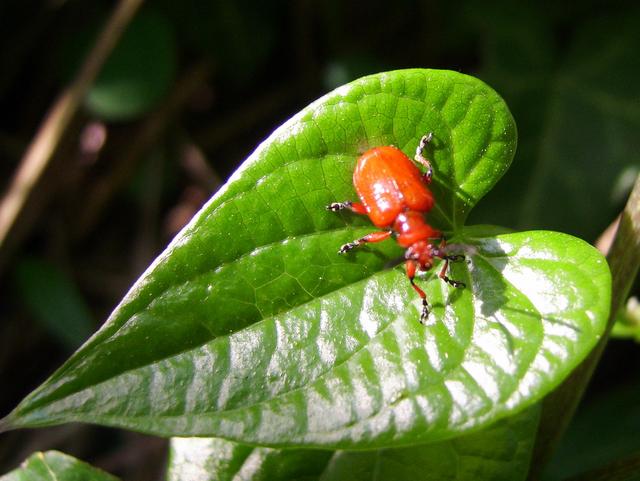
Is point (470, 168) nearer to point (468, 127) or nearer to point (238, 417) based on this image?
point (468, 127)

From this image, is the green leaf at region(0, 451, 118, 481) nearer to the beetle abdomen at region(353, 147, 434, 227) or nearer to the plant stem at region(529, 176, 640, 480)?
the beetle abdomen at region(353, 147, 434, 227)

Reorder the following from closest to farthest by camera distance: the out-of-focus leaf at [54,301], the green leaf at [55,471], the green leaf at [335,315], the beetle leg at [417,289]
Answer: the green leaf at [335,315]
the beetle leg at [417,289]
the green leaf at [55,471]
the out-of-focus leaf at [54,301]

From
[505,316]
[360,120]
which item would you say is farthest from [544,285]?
[360,120]

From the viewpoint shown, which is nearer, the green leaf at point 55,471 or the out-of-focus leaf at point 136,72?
the green leaf at point 55,471

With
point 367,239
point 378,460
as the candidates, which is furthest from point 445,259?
point 378,460

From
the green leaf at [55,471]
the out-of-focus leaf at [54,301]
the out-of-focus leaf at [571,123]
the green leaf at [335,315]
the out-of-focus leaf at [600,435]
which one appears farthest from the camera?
the out-of-focus leaf at [54,301]

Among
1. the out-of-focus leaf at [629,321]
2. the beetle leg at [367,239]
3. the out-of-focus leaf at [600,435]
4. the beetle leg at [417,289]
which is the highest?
the beetle leg at [367,239]

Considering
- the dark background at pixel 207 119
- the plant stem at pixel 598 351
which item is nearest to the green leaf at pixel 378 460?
the plant stem at pixel 598 351

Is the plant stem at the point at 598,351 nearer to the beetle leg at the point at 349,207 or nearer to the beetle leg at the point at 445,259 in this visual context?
the beetle leg at the point at 445,259

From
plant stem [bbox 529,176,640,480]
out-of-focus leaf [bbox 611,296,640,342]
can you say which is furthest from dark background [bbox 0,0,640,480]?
plant stem [bbox 529,176,640,480]
